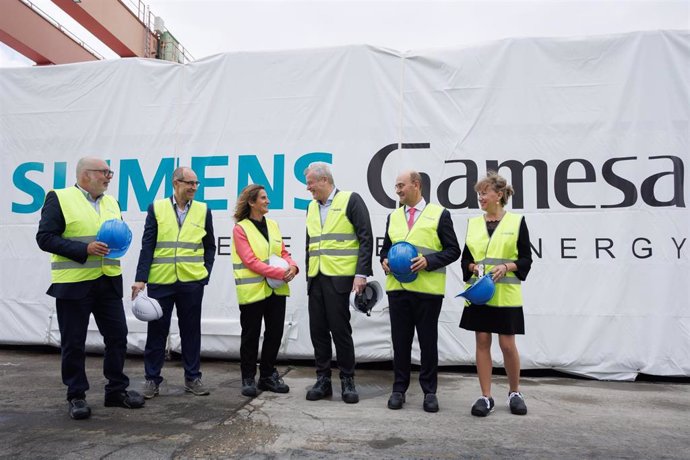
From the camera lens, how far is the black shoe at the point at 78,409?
10.6 feet

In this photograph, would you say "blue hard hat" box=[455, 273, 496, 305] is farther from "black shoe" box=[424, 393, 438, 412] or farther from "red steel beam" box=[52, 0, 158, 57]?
"red steel beam" box=[52, 0, 158, 57]

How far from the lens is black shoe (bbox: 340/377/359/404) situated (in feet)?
12.0

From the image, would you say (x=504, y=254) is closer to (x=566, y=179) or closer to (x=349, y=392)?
(x=349, y=392)

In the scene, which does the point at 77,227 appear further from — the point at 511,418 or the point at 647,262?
the point at 647,262

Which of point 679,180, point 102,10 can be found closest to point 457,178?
point 679,180

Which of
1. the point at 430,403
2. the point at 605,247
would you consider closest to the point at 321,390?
the point at 430,403

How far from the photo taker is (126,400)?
11.5 ft

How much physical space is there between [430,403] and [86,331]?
2.31 m

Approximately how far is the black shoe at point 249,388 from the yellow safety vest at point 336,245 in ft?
3.06

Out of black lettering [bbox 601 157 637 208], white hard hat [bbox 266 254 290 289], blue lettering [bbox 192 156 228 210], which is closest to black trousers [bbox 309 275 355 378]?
white hard hat [bbox 266 254 290 289]

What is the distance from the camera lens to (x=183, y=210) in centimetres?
401

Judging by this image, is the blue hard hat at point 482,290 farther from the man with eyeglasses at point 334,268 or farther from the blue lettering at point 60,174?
the blue lettering at point 60,174

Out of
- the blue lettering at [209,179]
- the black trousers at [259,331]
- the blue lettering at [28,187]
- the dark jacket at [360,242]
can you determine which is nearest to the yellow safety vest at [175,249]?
the black trousers at [259,331]

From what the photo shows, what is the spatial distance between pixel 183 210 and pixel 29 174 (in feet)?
9.29
